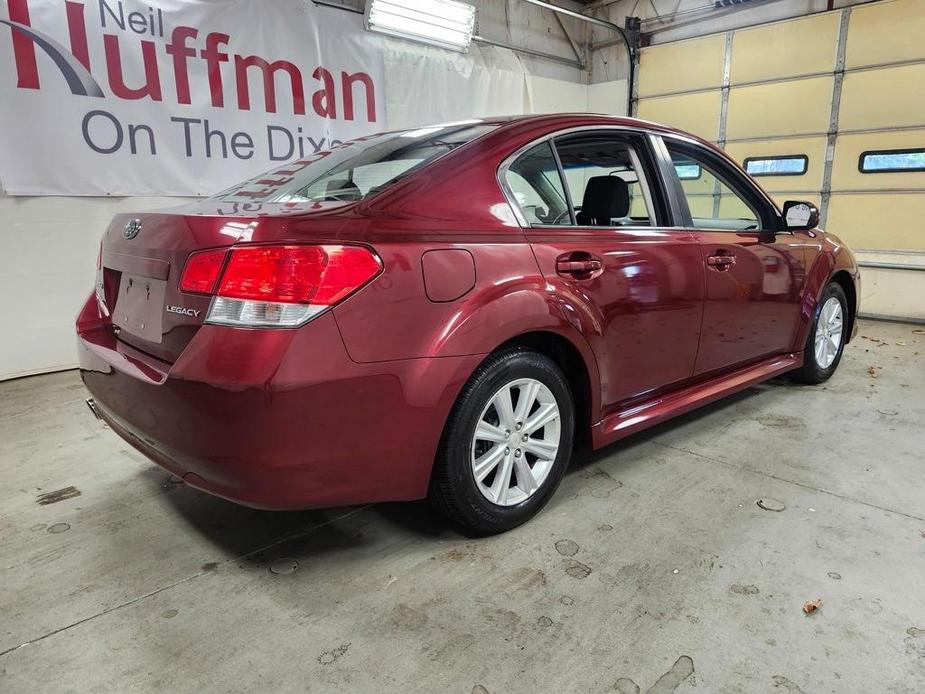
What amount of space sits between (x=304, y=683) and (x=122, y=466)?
5.36ft

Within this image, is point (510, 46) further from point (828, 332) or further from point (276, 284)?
point (276, 284)

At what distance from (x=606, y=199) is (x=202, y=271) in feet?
5.17

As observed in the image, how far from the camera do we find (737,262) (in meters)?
2.63

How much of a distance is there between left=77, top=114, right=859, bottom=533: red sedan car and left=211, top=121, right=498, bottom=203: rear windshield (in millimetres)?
13

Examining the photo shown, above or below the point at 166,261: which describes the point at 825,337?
below

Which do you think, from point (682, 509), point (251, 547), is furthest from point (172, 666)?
point (682, 509)

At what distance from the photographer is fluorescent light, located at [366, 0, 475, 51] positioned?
5293 millimetres

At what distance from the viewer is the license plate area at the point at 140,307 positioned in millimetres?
1602

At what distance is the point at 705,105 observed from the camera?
23.3 ft

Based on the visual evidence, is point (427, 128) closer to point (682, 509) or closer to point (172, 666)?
point (682, 509)

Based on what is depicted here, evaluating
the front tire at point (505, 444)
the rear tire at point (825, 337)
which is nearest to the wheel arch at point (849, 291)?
the rear tire at point (825, 337)

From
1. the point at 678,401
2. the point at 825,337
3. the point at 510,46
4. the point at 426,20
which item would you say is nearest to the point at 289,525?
the point at 678,401

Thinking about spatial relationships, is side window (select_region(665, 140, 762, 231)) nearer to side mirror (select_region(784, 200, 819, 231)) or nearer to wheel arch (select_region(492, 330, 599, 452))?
side mirror (select_region(784, 200, 819, 231))

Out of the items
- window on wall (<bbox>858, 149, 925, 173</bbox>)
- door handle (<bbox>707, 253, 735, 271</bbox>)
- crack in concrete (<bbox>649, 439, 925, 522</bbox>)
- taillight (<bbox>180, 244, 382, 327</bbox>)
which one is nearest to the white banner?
taillight (<bbox>180, 244, 382, 327</bbox>)
